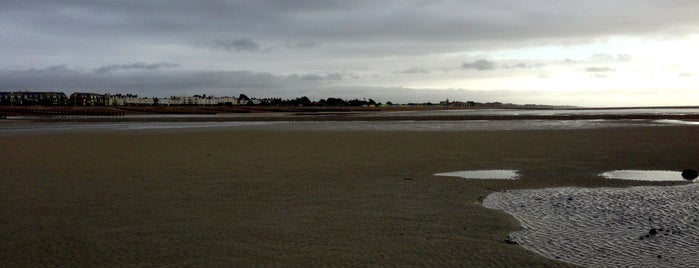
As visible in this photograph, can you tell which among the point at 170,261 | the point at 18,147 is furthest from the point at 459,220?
the point at 18,147

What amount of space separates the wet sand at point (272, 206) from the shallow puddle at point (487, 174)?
16.4 inches

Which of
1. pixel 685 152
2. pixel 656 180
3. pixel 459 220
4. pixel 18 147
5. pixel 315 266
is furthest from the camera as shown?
pixel 18 147

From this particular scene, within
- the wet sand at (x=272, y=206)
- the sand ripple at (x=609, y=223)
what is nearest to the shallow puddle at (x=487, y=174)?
the wet sand at (x=272, y=206)

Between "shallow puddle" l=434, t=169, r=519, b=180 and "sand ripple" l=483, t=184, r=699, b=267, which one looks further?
"shallow puddle" l=434, t=169, r=519, b=180

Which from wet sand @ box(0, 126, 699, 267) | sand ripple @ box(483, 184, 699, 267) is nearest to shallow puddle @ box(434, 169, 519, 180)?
wet sand @ box(0, 126, 699, 267)

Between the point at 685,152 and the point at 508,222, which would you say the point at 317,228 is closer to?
the point at 508,222

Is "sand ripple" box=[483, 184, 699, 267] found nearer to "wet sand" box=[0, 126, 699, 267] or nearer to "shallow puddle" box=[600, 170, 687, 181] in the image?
"wet sand" box=[0, 126, 699, 267]

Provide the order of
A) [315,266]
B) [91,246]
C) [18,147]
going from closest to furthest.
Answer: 1. [315,266]
2. [91,246]
3. [18,147]

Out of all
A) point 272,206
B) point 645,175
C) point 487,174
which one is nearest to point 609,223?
point 272,206

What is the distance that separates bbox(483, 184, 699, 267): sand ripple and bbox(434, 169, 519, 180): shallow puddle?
2.10 metres

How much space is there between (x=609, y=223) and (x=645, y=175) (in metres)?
6.55

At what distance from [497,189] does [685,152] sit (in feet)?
38.5

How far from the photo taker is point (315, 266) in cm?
605

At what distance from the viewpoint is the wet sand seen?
652cm
